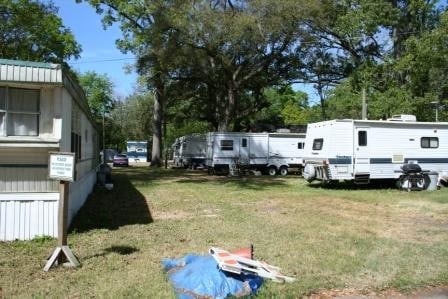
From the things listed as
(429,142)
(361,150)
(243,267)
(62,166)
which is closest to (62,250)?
(62,166)

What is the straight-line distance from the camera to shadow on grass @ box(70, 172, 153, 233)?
1194 cm

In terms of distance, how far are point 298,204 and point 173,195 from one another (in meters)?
4.86

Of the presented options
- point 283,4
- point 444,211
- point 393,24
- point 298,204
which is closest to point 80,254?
point 298,204

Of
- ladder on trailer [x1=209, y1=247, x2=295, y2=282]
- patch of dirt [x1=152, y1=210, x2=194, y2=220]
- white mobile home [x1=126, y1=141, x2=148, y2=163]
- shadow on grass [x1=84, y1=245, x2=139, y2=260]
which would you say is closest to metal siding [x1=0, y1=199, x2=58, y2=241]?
shadow on grass [x1=84, y1=245, x2=139, y2=260]

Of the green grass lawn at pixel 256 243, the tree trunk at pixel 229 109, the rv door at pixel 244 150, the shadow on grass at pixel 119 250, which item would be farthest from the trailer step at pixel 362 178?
the tree trunk at pixel 229 109

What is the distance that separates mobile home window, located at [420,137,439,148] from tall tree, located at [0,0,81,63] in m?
19.3

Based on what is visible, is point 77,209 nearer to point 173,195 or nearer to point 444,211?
point 173,195

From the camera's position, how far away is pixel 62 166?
848cm

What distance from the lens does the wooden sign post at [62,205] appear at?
8.02 meters

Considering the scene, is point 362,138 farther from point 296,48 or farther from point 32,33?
point 32,33

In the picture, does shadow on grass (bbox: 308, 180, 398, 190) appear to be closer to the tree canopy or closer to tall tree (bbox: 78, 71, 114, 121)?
the tree canopy

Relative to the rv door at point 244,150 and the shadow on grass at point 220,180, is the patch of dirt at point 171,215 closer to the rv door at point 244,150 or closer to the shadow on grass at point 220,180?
the shadow on grass at point 220,180

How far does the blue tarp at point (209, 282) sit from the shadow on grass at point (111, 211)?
4705 millimetres

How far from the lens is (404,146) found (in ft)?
73.2
